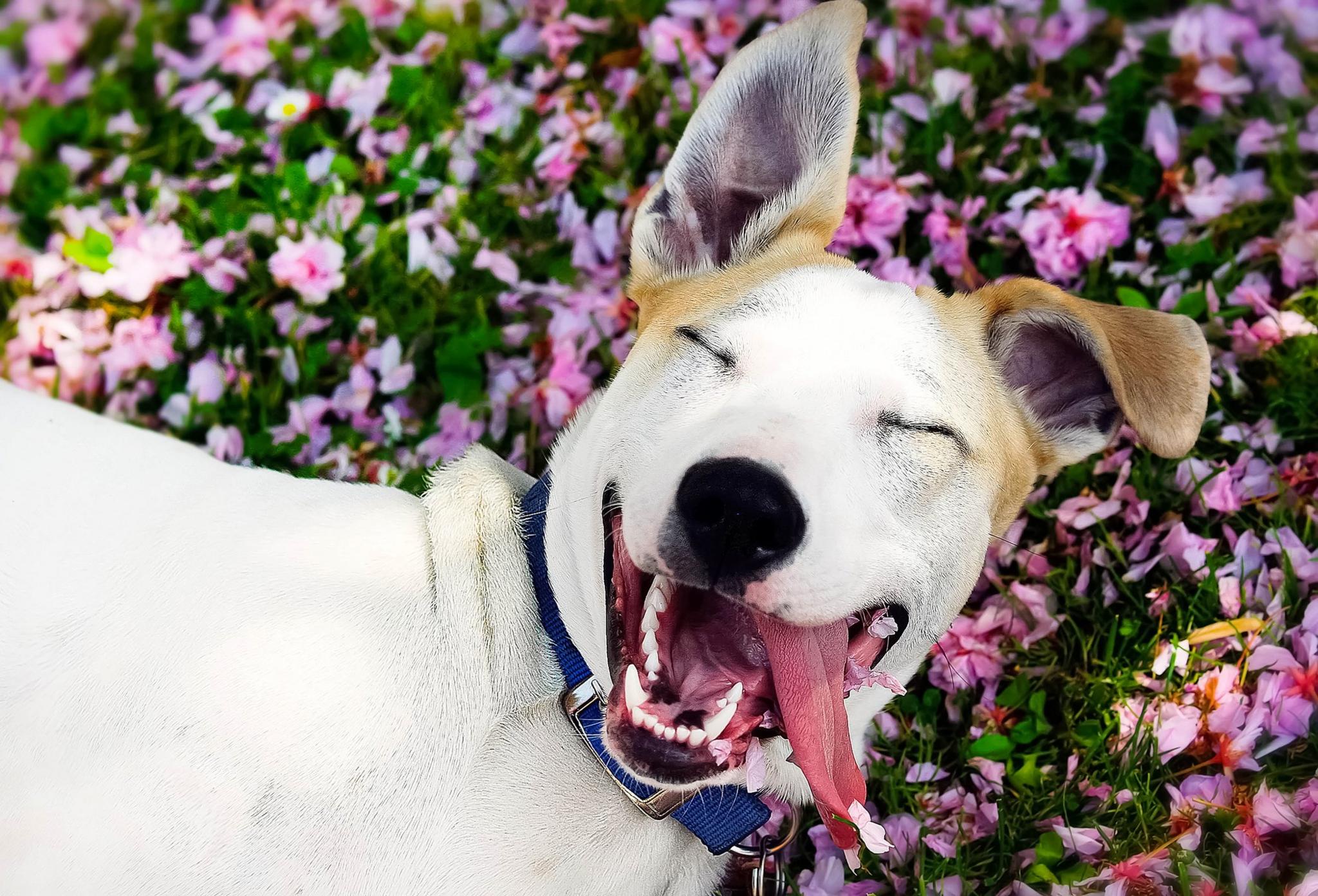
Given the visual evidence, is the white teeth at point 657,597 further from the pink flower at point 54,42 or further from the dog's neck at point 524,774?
the pink flower at point 54,42

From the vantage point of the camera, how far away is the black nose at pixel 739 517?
2217 millimetres

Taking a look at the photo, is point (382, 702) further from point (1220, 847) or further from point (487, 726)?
point (1220, 847)

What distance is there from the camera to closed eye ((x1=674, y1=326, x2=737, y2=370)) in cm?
261

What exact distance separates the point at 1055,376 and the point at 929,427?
2.22ft

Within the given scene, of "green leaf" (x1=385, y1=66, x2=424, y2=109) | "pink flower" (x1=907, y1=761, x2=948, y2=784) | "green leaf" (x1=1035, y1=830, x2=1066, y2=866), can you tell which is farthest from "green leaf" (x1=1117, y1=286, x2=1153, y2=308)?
"green leaf" (x1=385, y1=66, x2=424, y2=109)

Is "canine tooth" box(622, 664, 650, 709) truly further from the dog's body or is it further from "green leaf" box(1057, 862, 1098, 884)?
"green leaf" box(1057, 862, 1098, 884)

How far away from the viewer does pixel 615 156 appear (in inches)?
Result: 194

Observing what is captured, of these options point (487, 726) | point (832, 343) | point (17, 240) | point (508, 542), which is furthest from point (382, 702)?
point (17, 240)

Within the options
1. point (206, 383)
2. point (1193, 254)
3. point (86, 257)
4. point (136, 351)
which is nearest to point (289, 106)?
point (86, 257)

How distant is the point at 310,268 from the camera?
459 centimetres

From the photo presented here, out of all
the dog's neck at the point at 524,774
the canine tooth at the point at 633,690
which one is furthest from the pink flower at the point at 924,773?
the canine tooth at the point at 633,690

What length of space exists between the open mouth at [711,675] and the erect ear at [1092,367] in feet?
2.57

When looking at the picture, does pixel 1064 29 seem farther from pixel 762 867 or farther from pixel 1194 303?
pixel 762 867

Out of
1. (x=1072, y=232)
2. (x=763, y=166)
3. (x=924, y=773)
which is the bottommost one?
(x=924, y=773)
